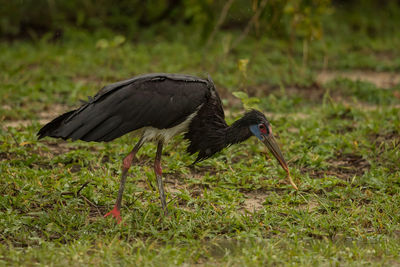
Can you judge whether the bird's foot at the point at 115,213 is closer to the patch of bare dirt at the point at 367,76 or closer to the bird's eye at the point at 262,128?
the bird's eye at the point at 262,128

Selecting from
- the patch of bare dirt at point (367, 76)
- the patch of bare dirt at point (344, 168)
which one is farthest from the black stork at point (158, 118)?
the patch of bare dirt at point (367, 76)

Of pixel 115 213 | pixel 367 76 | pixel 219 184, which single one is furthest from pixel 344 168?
pixel 367 76

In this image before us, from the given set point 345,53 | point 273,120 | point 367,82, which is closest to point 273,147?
point 273,120

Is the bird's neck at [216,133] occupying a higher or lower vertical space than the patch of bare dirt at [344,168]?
higher

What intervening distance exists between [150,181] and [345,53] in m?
6.53

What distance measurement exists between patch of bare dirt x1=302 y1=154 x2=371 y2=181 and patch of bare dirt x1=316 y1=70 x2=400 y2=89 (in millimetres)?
2842

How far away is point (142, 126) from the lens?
16.1 ft

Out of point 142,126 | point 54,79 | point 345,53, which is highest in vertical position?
point 142,126

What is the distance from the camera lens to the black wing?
4.77 m

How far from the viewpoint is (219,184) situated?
5.73 metres

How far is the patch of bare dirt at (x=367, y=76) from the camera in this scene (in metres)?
9.31

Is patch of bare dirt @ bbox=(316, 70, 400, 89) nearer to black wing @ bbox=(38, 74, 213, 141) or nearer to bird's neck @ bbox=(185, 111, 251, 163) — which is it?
bird's neck @ bbox=(185, 111, 251, 163)

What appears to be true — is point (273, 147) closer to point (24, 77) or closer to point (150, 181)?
point (150, 181)

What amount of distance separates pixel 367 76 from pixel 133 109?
234 inches
